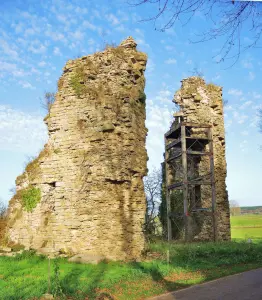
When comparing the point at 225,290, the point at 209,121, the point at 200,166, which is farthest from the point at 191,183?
the point at 225,290

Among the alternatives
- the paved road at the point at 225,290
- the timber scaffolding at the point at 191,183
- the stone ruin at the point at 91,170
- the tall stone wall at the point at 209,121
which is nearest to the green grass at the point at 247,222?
the tall stone wall at the point at 209,121

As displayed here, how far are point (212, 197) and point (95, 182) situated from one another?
9.50 meters

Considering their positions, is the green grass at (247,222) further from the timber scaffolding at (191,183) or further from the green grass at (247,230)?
the timber scaffolding at (191,183)

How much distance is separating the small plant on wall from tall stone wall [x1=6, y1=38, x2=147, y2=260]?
1.5 inches

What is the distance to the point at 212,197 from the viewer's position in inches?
771

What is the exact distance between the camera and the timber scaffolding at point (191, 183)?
64.8 ft

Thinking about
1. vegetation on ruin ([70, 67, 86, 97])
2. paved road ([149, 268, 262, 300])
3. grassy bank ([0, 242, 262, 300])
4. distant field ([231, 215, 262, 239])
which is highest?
vegetation on ruin ([70, 67, 86, 97])

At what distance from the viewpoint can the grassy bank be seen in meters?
7.85

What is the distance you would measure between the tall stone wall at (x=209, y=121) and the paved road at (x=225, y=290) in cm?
1063

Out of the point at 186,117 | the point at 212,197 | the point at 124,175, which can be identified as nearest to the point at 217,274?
the point at 124,175

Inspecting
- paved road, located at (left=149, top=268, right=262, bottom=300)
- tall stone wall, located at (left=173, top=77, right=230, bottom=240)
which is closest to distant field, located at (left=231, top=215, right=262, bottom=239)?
tall stone wall, located at (left=173, top=77, right=230, bottom=240)

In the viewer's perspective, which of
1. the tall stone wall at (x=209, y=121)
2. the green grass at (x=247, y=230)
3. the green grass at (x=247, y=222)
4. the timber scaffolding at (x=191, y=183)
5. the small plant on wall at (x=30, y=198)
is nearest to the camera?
the small plant on wall at (x=30, y=198)

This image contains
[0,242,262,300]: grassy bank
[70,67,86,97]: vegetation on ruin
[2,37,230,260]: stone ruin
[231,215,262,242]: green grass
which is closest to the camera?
[0,242,262,300]: grassy bank

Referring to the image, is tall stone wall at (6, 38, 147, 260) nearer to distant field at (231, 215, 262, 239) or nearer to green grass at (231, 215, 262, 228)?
distant field at (231, 215, 262, 239)
